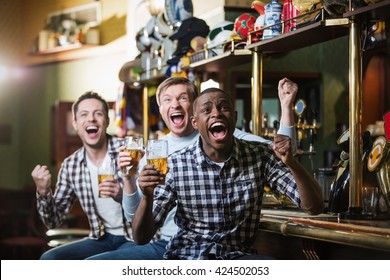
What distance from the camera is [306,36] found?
174cm

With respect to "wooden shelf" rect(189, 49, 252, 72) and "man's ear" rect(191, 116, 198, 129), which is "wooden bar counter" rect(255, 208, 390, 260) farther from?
"wooden shelf" rect(189, 49, 252, 72)

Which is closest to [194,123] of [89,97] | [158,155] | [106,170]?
[158,155]

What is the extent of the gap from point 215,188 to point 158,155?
144 mm

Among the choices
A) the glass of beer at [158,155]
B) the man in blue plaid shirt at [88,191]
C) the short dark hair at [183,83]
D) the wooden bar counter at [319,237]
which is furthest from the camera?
the man in blue plaid shirt at [88,191]

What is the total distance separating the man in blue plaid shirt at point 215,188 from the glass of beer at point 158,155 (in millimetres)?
Result: 54

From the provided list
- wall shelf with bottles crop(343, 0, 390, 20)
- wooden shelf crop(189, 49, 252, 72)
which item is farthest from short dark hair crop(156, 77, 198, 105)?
wall shelf with bottles crop(343, 0, 390, 20)

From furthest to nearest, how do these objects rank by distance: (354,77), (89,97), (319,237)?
(89,97) < (354,77) < (319,237)

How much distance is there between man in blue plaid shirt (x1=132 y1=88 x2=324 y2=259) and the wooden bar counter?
0.18 ft

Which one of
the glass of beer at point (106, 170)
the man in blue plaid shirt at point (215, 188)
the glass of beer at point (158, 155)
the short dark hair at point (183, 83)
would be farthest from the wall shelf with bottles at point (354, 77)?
the glass of beer at point (106, 170)

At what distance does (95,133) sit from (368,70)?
72.3 inches

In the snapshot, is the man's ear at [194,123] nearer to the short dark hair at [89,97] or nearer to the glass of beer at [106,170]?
the glass of beer at [106,170]

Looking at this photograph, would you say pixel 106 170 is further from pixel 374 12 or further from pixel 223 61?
pixel 374 12

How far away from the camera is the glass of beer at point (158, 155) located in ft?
5.05
